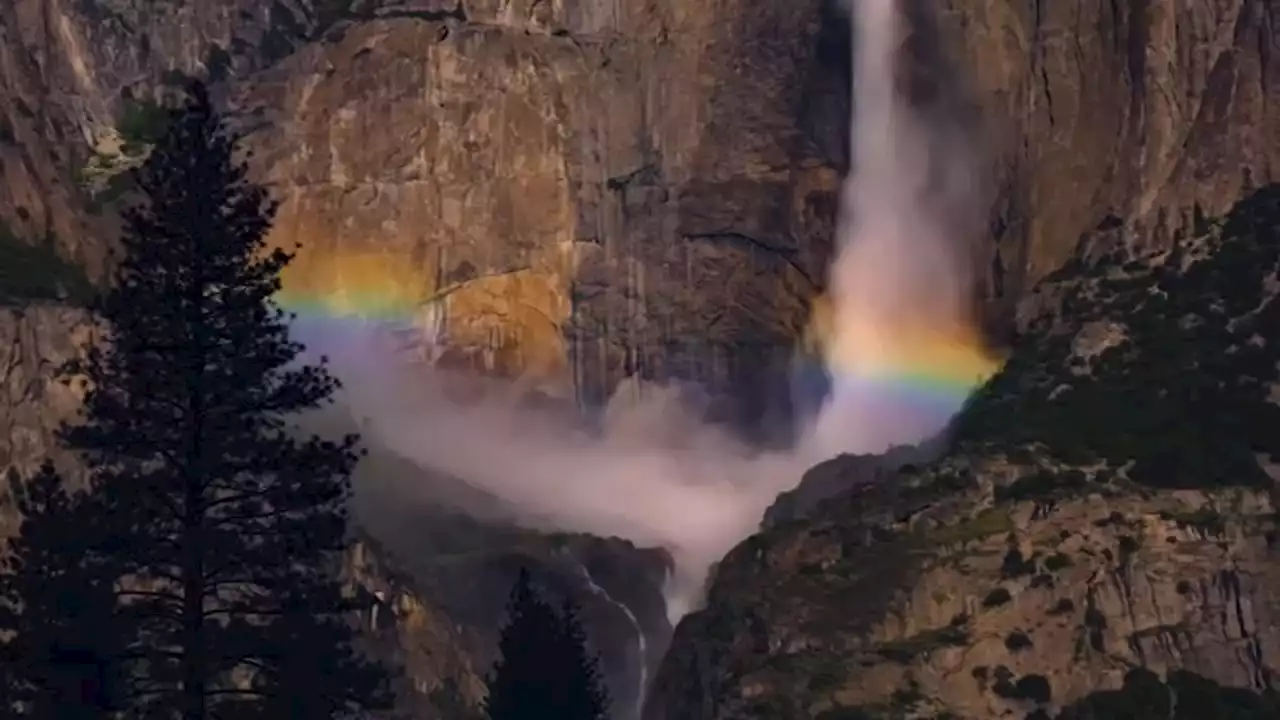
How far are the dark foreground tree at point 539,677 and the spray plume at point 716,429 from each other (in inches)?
2458

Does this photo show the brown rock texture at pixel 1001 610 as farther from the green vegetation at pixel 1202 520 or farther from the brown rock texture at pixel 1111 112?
the brown rock texture at pixel 1111 112

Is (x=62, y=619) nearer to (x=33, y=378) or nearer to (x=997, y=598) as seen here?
(x=997, y=598)

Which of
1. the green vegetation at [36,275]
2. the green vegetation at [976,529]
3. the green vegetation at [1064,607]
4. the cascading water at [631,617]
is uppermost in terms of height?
the green vegetation at [36,275]

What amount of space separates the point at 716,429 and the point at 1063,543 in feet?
147

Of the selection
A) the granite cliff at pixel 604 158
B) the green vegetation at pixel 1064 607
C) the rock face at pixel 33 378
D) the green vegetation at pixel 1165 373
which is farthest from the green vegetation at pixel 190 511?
the rock face at pixel 33 378

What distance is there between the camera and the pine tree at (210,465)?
52.3m

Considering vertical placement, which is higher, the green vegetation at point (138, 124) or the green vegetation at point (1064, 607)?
the green vegetation at point (138, 124)

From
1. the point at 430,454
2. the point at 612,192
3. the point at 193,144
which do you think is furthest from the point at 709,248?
the point at 193,144

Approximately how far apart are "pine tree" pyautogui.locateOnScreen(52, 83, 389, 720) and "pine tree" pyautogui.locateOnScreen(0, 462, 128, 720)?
0.50 m

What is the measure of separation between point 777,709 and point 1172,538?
16642mm

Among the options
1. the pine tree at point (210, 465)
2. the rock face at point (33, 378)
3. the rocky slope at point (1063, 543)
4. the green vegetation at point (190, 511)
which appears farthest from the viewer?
the rock face at point (33, 378)

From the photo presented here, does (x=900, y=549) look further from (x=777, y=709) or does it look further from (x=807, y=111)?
(x=807, y=111)

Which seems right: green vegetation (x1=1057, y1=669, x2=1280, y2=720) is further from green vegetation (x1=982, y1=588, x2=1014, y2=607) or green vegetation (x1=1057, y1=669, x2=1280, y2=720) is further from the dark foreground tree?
the dark foreground tree

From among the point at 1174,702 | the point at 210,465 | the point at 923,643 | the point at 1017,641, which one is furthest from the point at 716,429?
the point at 210,465
